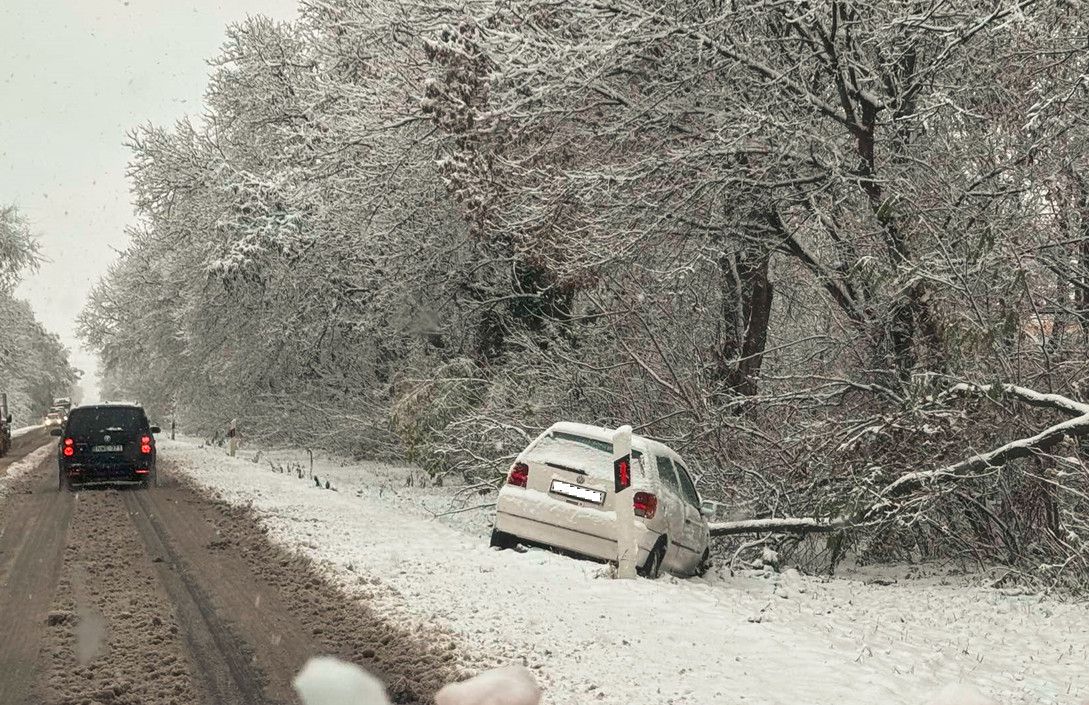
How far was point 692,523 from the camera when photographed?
12750 mm

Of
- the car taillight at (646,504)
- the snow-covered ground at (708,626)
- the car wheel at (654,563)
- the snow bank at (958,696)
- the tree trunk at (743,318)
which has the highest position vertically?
the tree trunk at (743,318)

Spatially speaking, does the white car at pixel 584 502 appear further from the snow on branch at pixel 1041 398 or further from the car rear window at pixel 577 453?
the snow on branch at pixel 1041 398

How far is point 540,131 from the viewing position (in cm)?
1747

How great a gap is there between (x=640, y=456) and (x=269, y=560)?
406cm

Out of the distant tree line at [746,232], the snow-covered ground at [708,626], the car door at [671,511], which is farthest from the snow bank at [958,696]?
the distant tree line at [746,232]

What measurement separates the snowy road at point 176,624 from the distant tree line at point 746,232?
6.14 meters

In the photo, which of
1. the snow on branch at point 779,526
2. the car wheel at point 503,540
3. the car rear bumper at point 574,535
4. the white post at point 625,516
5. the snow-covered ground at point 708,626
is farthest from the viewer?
the snow on branch at point 779,526

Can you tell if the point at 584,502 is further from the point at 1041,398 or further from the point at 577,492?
the point at 1041,398

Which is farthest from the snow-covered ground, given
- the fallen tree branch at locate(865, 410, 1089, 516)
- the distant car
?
the distant car

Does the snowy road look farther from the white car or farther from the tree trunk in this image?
the tree trunk

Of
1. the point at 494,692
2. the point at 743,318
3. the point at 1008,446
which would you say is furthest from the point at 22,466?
the point at 494,692

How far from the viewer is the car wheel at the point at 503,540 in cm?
1208

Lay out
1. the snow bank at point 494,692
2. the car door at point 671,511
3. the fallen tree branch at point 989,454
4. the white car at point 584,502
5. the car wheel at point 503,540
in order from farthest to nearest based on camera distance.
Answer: the car wheel at point 503,540
the car door at point 671,511
the fallen tree branch at point 989,454
the white car at point 584,502
the snow bank at point 494,692

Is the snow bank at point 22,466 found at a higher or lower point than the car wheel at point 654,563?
lower
